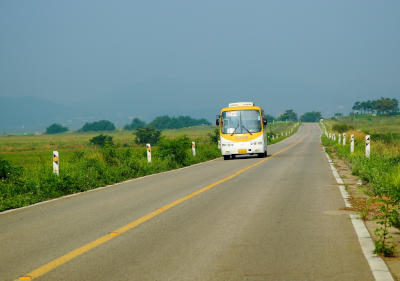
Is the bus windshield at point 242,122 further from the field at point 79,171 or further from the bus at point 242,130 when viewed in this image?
the field at point 79,171

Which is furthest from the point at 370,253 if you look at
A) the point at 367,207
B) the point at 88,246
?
the point at 88,246

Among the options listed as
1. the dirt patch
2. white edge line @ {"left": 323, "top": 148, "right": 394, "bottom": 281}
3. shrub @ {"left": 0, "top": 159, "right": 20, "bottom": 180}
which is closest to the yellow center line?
white edge line @ {"left": 323, "top": 148, "right": 394, "bottom": 281}

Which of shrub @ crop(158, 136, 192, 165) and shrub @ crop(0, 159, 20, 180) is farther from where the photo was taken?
shrub @ crop(158, 136, 192, 165)

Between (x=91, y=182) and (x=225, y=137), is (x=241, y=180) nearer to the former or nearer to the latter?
(x=91, y=182)

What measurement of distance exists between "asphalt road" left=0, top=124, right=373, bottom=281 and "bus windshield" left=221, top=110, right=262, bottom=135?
15636mm

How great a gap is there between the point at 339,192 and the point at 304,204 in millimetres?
2215

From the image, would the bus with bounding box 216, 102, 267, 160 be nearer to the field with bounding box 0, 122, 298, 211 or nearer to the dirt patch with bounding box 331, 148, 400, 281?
the field with bounding box 0, 122, 298, 211

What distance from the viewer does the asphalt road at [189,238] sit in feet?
17.9

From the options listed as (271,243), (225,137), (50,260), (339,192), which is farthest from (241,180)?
(225,137)

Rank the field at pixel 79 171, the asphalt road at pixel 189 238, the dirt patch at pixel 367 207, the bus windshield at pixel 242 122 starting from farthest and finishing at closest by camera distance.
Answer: the bus windshield at pixel 242 122 < the field at pixel 79 171 < the dirt patch at pixel 367 207 < the asphalt road at pixel 189 238

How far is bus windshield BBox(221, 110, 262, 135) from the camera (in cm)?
2795

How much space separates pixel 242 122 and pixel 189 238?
21.3m

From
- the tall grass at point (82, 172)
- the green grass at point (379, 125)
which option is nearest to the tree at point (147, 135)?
the green grass at point (379, 125)

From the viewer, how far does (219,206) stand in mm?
10039
